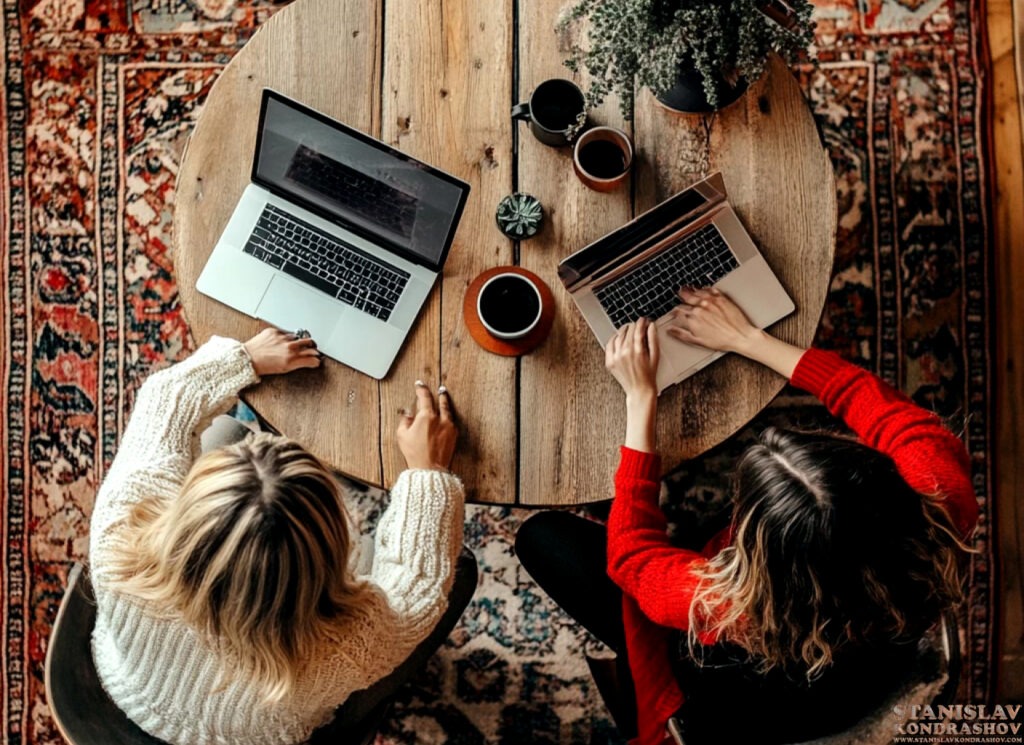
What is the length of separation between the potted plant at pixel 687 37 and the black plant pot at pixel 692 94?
0.05 meters

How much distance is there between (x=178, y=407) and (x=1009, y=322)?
73.9 inches

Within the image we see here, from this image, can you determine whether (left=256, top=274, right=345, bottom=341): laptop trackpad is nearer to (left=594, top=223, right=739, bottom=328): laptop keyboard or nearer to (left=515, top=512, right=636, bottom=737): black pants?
(left=594, top=223, right=739, bottom=328): laptop keyboard

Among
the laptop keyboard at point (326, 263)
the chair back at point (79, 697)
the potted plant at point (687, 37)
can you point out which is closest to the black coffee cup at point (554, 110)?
the potted plant at point (687, 37)

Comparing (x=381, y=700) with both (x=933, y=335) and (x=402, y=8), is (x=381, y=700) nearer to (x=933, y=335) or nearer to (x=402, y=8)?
(x=402, y=8)

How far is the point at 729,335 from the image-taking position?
1.42 meters

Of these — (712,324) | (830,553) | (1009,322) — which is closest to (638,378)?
(712,324)

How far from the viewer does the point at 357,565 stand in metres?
1.59

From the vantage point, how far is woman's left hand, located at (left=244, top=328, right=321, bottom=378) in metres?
1.41

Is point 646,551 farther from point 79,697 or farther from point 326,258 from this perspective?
point 79,697

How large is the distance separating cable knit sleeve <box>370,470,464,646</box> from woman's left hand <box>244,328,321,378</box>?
0.25 m

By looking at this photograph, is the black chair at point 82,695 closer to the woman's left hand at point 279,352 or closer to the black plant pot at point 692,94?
the woman's left hand at point 279,352

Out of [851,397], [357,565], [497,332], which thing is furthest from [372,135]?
[851,397]

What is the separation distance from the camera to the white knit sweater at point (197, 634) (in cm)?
124

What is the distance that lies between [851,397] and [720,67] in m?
0.58
